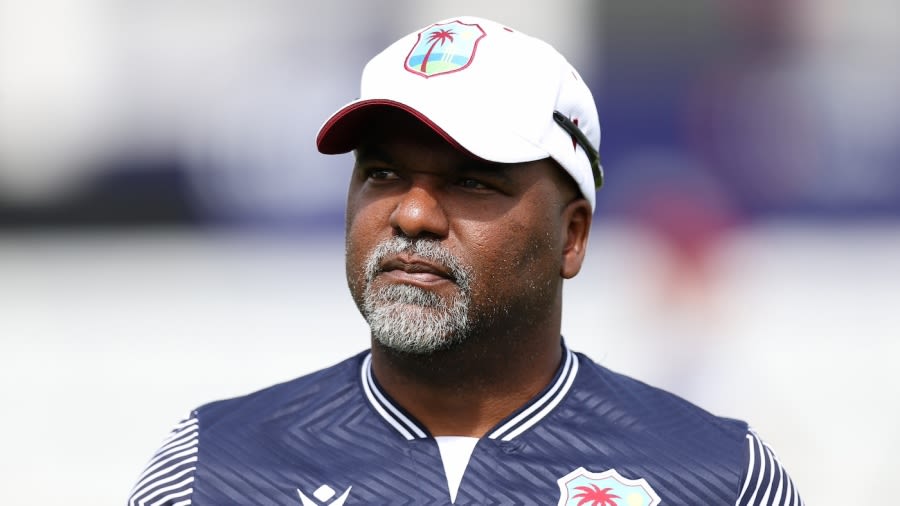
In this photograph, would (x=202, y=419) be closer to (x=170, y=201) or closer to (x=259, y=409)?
(x=259, y=409)

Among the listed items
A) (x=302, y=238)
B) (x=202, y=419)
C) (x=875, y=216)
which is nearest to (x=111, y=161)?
(x=302, y=238)

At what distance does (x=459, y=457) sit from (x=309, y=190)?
6.71 meters

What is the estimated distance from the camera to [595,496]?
2650 millimetres

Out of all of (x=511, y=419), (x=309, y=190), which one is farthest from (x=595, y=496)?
(x=309, y=190)

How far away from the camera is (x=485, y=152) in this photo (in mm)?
2604

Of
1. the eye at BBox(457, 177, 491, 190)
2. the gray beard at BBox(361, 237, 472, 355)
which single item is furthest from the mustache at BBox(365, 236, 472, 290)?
the eye at BBox(457, 177, 491, 190)

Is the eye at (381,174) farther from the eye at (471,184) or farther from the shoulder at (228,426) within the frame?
the shoulder at (228,426)

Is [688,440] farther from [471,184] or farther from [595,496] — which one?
[471,184]

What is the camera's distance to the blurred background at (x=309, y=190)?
841cm

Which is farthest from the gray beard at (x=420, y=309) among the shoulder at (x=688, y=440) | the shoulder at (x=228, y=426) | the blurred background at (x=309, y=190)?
the blurred background at (x=309, y=190)

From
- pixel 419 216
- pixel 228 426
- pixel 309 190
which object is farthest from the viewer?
pixel 309 190

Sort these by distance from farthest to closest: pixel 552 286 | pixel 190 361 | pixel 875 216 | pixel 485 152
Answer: pixel 875 216 < pixel 190 361 < pixel 552 286 < pixel 485 152

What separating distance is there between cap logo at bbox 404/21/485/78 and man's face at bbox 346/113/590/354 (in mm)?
113

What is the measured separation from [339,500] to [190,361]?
6.20 meters
